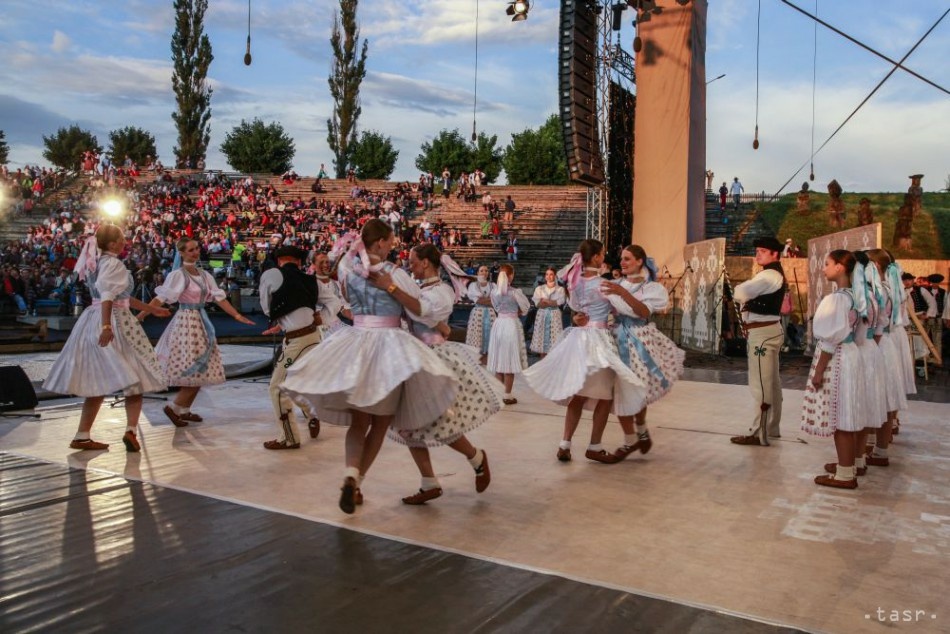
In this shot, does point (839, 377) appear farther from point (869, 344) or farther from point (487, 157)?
point (487, 157)

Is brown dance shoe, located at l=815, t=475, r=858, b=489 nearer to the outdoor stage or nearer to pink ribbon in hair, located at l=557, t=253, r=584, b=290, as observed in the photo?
the outdoor stage

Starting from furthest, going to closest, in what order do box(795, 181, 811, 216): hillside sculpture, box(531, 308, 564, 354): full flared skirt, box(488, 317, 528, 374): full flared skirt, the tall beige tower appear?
box(795, 181, 811, 216): hillside sculpture, the tall beige tower, box(531, 308, 564, 354): full flared skirt, box(488, 317, 528, 374): full flared skirt

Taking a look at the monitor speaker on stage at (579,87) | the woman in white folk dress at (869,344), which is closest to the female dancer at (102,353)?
the woman in white folk dress at (869,344)

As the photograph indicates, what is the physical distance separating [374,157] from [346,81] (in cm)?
1394

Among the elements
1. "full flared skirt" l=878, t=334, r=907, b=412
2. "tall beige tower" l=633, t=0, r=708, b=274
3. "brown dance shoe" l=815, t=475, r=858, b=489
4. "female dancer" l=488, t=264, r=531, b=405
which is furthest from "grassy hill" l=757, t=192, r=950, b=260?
"brown dance shoe" l=815, t=475, r=858, b=489

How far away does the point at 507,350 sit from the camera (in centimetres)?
917

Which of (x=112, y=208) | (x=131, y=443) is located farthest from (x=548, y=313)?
(x=112, y=208)

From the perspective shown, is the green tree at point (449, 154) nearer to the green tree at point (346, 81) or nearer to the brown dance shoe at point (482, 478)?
the green tree at point (346, 81)

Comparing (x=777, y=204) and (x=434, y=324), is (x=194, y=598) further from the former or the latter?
(x=777, y=204)

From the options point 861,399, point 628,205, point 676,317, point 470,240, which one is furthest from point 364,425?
point 470,240

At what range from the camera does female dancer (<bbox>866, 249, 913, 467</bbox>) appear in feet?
19.6

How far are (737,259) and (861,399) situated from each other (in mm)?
15155

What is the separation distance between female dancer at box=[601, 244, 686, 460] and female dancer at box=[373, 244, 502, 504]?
5.13ft

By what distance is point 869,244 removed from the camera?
10.1 m
